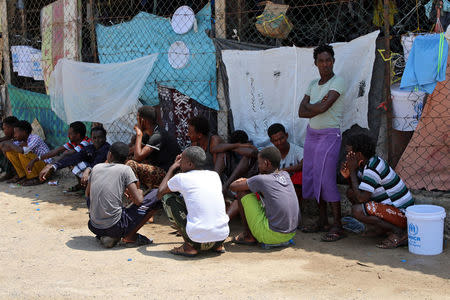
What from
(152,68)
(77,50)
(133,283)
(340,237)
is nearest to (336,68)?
(340,237)

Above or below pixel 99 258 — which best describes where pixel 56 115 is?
above

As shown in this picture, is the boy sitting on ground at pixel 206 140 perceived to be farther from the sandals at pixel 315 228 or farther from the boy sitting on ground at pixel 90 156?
the boy sitting on ground at pixel 90 156

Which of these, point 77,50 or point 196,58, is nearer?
point 196,58

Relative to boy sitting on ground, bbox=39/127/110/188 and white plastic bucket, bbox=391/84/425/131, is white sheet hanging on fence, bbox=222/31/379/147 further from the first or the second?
boy sitting on ground, bbox=39/127/110/188

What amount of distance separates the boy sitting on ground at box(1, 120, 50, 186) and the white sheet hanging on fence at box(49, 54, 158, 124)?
55cm

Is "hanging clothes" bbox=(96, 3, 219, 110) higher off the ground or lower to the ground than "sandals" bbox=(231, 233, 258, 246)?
higher

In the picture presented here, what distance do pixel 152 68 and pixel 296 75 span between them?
207cm

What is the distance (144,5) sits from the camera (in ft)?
23.9

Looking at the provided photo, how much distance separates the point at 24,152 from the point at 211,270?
4610 mm

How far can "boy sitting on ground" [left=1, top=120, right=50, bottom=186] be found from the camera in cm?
753

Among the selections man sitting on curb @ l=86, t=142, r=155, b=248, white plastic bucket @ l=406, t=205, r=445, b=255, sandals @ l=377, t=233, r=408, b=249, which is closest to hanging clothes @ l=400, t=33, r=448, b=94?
white plastic bucket @ l=406, t=205, r=445, b=255

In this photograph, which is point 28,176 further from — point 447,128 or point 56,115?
→ point 447,128

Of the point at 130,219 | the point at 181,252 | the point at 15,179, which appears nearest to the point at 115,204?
the point at 130,219

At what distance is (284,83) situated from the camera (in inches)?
228
